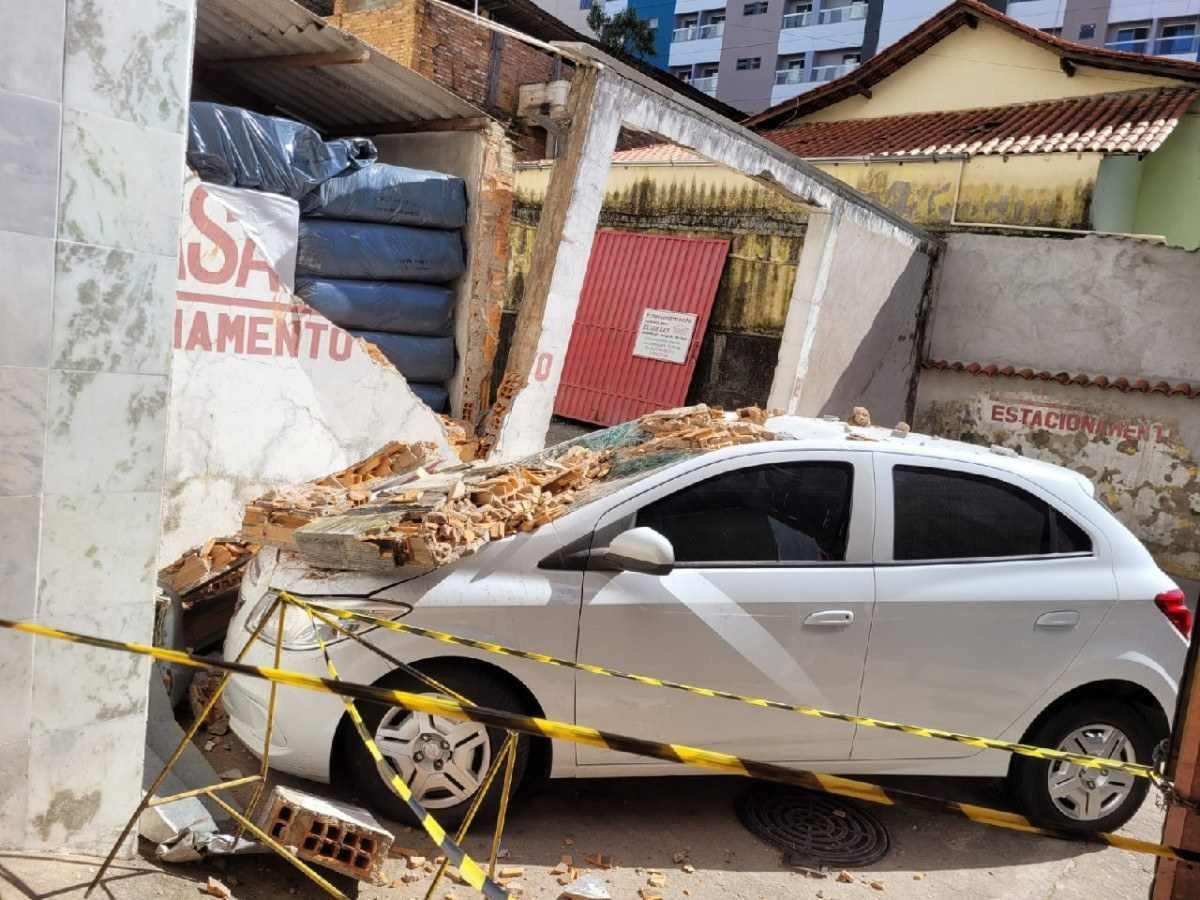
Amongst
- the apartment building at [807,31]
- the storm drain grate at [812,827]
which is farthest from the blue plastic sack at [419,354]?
the apartment building at [807,31]

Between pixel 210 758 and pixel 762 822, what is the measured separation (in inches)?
96.4

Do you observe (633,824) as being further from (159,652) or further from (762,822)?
(159,652)

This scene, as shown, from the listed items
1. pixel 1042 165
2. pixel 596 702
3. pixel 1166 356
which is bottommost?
pixel 596 702

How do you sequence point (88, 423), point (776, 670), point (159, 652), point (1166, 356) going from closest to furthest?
point (159, 652) < point (88, 423) < point (776, 670) < point (1166, 356)

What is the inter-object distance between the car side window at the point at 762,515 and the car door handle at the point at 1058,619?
0.92 metres

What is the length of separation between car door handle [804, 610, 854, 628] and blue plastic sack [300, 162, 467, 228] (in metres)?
4.74

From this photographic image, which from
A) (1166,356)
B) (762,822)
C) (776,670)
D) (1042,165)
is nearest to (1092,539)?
(776,670)

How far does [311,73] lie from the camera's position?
25.5 feet

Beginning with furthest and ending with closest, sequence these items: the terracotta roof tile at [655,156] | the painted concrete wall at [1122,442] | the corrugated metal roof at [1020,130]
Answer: the terracotta roof tile at [655,156] < the corrugated metal roof at [1020,130] < the painted concrete wall at [1122,442]

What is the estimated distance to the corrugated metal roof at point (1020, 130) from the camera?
1312 centimetres

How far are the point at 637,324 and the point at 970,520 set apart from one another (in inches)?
400

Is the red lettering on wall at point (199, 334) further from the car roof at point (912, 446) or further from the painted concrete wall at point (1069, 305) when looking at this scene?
the painted concrete wall at point (1069, 305)

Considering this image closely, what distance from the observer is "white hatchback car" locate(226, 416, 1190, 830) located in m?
3.80

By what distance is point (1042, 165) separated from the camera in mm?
12875
